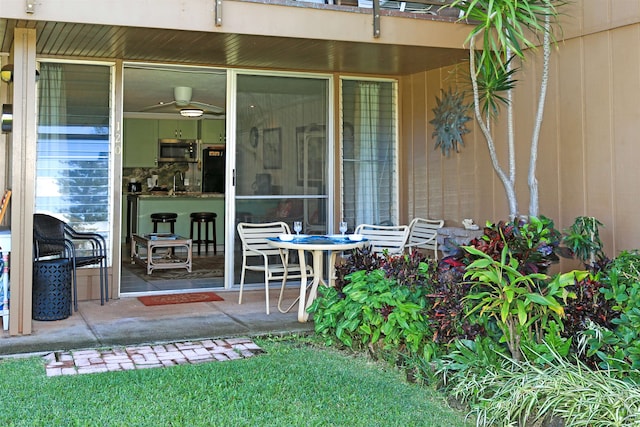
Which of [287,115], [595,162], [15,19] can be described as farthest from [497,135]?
[15,19]

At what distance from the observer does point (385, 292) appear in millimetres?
3520

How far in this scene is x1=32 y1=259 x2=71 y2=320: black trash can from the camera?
4434 millimetres

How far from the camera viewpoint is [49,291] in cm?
444

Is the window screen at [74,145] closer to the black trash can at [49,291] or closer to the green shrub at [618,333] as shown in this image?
the black trash can at [49,291]

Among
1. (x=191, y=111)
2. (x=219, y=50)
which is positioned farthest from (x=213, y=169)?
(x=219, y=50)

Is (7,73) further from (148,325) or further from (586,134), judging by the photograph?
(586,134)

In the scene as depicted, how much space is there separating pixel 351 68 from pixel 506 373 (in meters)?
3.78

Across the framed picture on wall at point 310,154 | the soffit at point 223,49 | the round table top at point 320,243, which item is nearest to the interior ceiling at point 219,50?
the soffit at point 223,49

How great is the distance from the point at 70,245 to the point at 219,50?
6.66 ft

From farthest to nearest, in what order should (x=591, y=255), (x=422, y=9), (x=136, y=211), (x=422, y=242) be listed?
(x=136, y=211) → (x=422, y=242) → (x=422, y=9) → (x=591, y=255)

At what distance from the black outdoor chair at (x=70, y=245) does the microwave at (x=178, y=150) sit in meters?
6.01

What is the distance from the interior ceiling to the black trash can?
1.72m

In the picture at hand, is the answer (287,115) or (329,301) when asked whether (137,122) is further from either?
(329,301)

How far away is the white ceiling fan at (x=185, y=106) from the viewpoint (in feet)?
25.8
